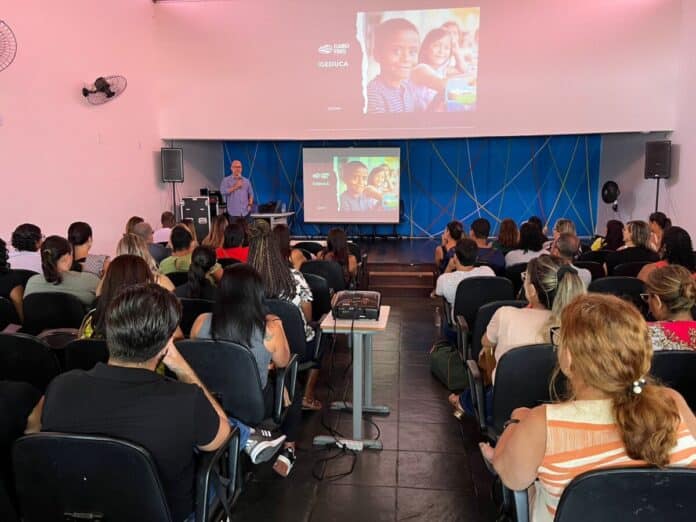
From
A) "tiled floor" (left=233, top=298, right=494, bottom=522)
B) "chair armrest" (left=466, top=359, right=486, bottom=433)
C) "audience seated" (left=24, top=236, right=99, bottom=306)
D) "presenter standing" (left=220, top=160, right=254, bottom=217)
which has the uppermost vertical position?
"presenter standing" (left=220, top=160, right=254, bottom=217)

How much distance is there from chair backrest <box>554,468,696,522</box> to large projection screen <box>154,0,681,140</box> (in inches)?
277

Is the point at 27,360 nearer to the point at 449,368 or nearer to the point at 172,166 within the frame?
the point at 449,368

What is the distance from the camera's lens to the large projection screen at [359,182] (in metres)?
9.55

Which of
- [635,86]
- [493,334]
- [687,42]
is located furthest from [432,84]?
[493,334]

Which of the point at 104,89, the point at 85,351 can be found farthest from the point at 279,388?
the point at 104,89

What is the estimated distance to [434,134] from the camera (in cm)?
785

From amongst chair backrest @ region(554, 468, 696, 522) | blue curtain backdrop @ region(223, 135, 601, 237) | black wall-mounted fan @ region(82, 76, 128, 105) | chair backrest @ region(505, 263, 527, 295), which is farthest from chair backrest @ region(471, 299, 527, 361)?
blue curtain backdrop @ region(223, 135, 601, 237)

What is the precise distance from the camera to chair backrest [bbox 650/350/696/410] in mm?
2096

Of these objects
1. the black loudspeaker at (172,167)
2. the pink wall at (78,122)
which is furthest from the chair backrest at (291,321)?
the black loudspeaker at (172,167)

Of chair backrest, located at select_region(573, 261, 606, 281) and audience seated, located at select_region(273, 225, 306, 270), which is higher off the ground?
audience seated, located at select_region(273, 225, 306, 270)

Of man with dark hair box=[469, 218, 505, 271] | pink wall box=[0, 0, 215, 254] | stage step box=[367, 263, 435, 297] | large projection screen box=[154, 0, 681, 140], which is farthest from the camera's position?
large projection screen box=[154, 0, 681, 140]

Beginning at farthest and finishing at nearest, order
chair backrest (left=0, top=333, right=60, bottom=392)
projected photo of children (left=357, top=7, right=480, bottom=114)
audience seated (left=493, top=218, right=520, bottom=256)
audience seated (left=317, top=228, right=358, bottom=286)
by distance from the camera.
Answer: projected photo of children (left=357, top=7, right=480, bottom=114)
audience seated (left=493, top=218, right=520, bottom=256)
audience seated (left=317, top=228, right=358, bottom=286)
chair backrest (left=0, top=333, right=60, bottom=392)

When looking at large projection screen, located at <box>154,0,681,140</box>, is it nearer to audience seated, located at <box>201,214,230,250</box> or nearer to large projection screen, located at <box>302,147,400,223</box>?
large projection screen, located at <box>302,147,400,223</box>

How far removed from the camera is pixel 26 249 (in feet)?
14.1
